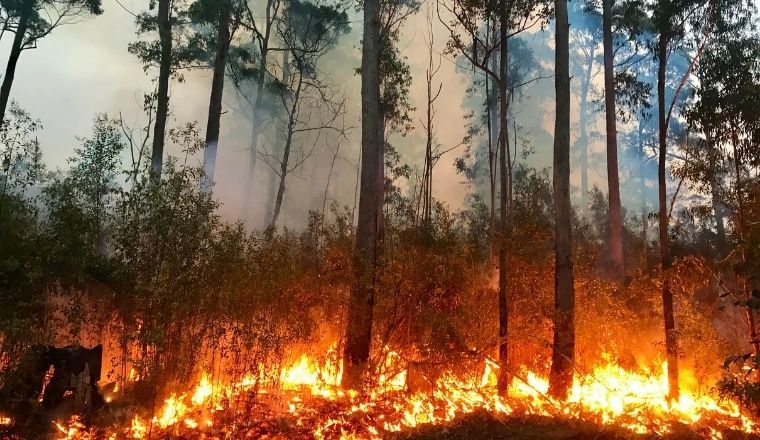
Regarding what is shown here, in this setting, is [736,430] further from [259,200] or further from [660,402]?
[259,200]

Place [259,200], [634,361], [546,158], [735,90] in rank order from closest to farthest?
1. [634,361]
2. [735,90]
3. [259,200]
4. [546,158]

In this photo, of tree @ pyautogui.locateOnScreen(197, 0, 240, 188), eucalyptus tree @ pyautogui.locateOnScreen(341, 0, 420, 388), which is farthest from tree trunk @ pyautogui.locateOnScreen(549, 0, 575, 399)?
tree @ pyautogui.locateOnScreen(197, 0, 240, 188)

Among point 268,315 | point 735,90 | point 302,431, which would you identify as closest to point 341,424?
point 302,431

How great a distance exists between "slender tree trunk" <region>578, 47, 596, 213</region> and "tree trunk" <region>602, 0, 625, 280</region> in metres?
27.7

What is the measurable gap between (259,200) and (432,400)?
33296 mm

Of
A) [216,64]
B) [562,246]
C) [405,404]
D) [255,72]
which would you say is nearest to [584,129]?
[255,72]

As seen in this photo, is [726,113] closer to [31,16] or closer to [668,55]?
[668,55]

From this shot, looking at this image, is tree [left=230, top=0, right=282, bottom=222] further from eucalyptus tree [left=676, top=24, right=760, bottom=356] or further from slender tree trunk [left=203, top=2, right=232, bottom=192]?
eucalyptus tree [left=676, top=24, right=760, bottom=356]

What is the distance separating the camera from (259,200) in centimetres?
3881

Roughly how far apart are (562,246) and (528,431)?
121 inches

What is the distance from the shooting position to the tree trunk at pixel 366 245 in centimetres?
799

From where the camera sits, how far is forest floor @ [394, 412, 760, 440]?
6191 mm

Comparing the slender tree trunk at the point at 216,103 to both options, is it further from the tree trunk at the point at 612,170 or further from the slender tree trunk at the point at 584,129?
Answer: the slender tree trunk at the point at 584,129

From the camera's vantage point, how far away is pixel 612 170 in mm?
13102
